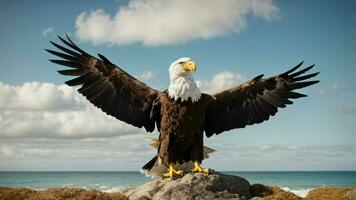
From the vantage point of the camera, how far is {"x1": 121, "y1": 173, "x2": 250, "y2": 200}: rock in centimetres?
818

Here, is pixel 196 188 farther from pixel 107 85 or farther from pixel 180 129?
pixel 107 85

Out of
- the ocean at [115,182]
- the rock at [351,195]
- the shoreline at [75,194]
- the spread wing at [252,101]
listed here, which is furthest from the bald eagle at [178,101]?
the ocean at [115,182]

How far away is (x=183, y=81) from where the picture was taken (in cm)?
827

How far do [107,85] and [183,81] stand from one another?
1.57 m

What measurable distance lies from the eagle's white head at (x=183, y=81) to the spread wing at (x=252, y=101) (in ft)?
2.54

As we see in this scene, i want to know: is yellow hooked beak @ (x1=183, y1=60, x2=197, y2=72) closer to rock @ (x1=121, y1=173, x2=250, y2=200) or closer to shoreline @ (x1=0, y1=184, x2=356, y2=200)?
rock @ (x1=121, y1=173, x2=250, y2=200)

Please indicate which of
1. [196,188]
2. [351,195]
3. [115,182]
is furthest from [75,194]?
[115,182]

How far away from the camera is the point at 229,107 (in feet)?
30.3

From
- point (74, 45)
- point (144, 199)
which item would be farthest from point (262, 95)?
point (74, 45)

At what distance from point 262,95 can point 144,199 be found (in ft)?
10.5

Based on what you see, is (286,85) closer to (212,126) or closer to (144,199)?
(212,126)

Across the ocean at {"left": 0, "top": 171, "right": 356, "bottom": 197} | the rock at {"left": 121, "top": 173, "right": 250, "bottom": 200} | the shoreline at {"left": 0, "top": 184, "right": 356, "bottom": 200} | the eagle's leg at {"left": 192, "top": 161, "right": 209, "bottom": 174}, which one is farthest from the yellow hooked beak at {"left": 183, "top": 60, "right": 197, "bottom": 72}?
the ocean at {"left": 0, "top": 171, "right": 356, "bottom": 197}

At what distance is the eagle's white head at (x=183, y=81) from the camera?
26.7 ft

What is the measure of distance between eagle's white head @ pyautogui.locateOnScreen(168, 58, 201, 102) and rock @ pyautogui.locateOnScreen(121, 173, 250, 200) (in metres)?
1.47
